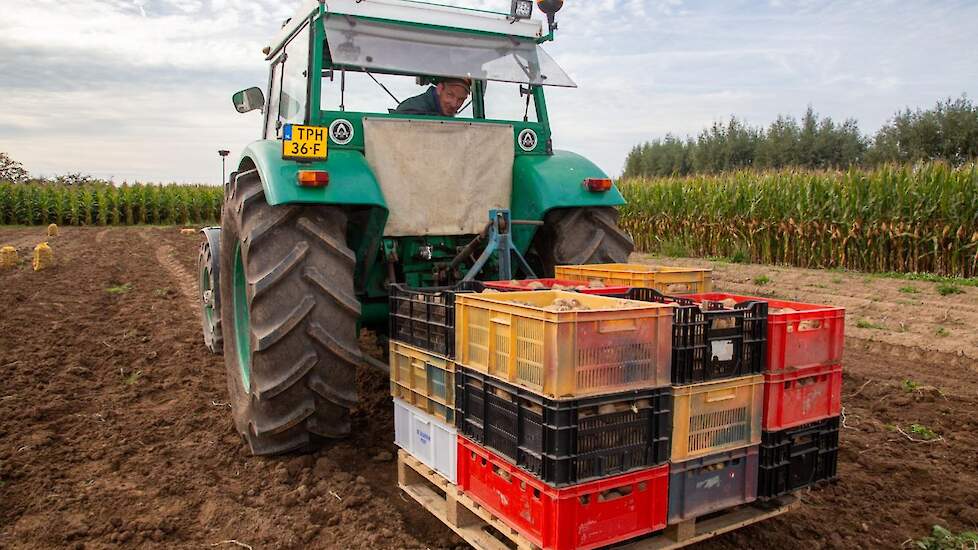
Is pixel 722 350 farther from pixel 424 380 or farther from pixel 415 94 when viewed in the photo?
pixel 415 94

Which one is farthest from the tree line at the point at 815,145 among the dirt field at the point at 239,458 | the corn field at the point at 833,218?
the dirt field at the point at 239,458

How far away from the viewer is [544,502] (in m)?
2.48

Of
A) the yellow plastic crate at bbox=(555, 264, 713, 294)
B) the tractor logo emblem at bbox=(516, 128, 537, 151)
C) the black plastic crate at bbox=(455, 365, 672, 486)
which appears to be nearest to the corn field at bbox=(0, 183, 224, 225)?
the tractor logo emblem at bbox=(516, 128, 537, 151)

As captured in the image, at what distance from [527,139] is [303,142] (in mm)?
1633

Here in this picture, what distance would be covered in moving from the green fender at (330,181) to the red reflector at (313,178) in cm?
2

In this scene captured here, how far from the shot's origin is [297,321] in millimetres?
3715

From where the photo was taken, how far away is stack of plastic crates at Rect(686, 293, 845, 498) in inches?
114

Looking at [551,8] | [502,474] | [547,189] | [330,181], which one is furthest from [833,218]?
[502,474]

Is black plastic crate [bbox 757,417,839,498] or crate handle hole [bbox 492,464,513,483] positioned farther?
black plastic crate [bbox 757,417,839,498]

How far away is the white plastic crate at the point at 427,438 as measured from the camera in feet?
10.4

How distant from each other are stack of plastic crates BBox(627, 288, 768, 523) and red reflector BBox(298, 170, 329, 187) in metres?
2.04

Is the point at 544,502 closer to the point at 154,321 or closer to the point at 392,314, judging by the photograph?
the point at 392,314

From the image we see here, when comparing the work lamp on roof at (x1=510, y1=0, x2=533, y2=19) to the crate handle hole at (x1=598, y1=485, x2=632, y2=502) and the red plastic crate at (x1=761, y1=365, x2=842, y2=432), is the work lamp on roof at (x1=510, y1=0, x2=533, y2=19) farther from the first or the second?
the crate handle hole at (x1=598, y1=485, x2=632, y2=502)

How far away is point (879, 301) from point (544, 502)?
8.66 m
